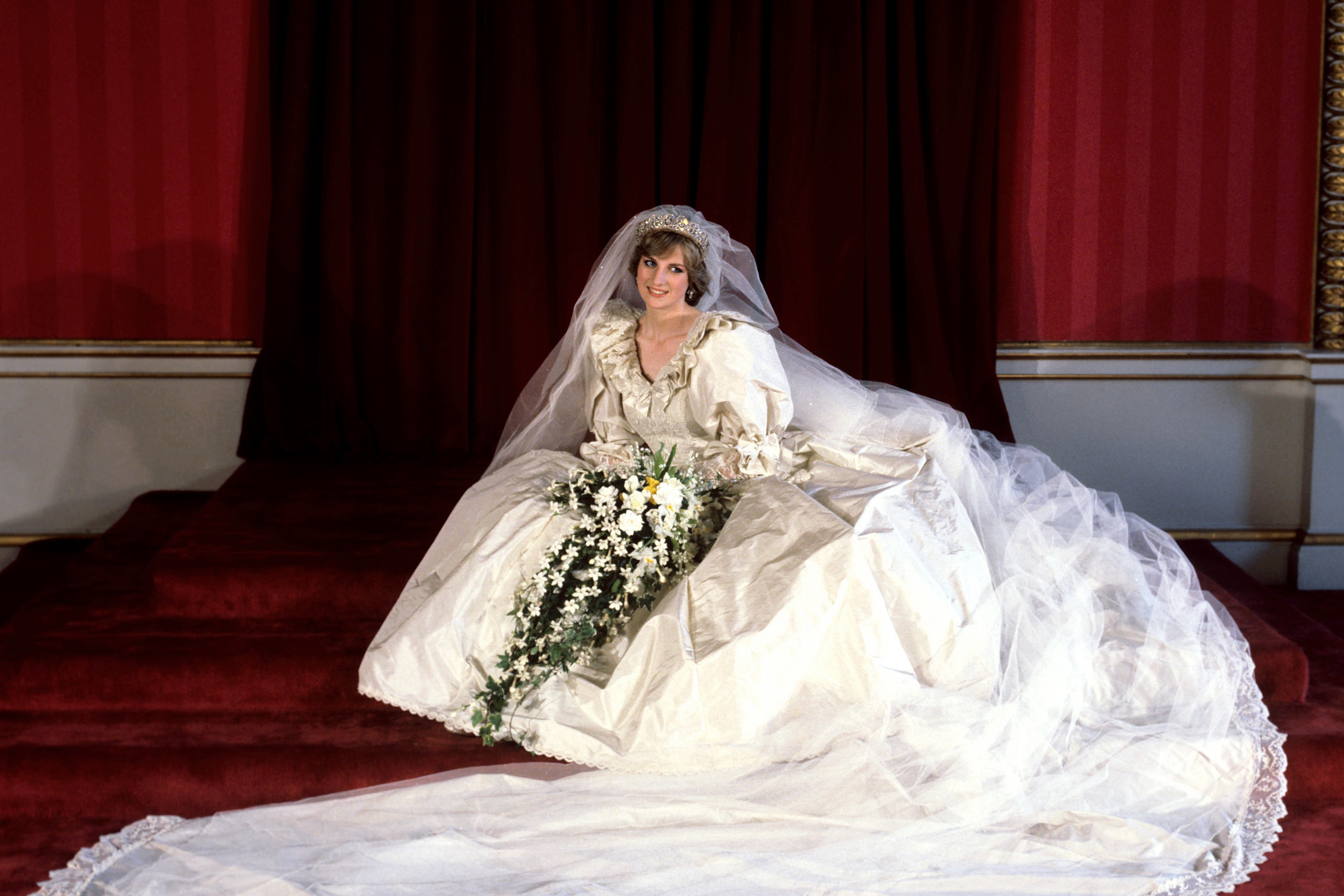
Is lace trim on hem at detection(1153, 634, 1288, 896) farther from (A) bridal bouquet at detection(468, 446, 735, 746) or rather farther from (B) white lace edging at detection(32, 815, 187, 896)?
(B) white lace edging at detection(32, 815, 187, 896)

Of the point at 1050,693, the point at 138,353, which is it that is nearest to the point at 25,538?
the point at 138,353

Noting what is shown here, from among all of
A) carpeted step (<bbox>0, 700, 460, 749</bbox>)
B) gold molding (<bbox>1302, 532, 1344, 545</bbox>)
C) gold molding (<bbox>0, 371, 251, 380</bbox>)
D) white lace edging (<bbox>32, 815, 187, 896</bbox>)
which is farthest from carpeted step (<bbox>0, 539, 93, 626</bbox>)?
gold molding (<bbox>1302, 532, 1344, 545</bbox>)

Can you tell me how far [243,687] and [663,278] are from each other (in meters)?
1.63

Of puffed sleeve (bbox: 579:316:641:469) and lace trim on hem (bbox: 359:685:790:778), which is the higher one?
puffed sleeve (bbox: 579:316:641:469)

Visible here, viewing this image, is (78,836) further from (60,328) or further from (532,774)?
(60,328)

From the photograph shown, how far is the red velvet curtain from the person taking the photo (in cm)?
501

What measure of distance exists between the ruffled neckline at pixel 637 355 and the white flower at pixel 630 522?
633 mm

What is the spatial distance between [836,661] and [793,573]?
233 mm

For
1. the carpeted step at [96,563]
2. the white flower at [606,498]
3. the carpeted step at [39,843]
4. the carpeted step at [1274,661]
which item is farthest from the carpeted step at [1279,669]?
the carpeted step at [96,563]

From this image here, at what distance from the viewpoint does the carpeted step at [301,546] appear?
391 cm

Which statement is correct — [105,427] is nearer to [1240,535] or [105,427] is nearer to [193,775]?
[193,775]

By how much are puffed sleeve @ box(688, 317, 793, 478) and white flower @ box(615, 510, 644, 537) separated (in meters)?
0.46

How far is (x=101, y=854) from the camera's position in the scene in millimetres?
2916

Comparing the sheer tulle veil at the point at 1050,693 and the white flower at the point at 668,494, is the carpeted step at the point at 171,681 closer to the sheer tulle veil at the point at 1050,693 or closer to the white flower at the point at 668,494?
the sheer tulle veil at the point at 1050,693
